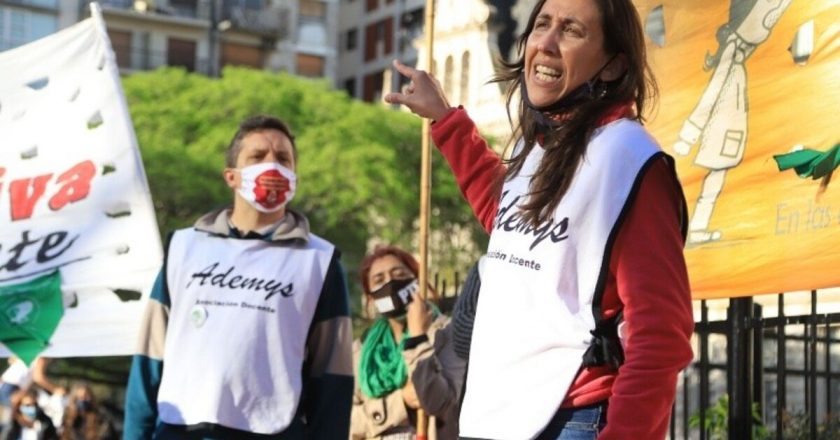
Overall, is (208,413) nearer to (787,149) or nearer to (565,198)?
(787,149)

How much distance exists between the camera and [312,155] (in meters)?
42.2

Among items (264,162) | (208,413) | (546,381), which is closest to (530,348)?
(546,381)

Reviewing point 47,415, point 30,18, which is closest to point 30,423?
point 47,415

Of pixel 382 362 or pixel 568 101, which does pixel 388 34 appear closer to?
pixel 382 362

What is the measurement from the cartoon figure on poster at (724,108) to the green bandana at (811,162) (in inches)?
10.3

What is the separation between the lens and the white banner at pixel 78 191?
7836 mm

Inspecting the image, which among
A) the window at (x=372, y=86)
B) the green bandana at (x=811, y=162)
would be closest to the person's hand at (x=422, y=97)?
the green bandana at (x=811, y=162)

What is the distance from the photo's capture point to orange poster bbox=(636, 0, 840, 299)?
17.9ft

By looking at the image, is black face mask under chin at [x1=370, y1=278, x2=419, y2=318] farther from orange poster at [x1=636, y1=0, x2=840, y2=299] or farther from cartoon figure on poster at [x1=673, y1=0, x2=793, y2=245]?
cartoon figure on poster at [x1=673, y1=0, x2=793, y2=245]

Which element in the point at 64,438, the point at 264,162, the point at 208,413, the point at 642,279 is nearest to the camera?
the point at 642,279

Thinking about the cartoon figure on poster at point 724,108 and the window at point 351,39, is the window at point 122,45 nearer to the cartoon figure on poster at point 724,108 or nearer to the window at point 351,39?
the window at point 351,39

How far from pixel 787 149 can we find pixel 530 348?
2.31 meters

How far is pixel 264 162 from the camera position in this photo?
6.30 m

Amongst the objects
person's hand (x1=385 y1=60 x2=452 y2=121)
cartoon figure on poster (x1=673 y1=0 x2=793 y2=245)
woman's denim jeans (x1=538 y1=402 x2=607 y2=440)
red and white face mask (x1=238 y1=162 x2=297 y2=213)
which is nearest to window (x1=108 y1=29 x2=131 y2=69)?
red and white face mask (x1=238 y1=162 x2=297 y2=213)
